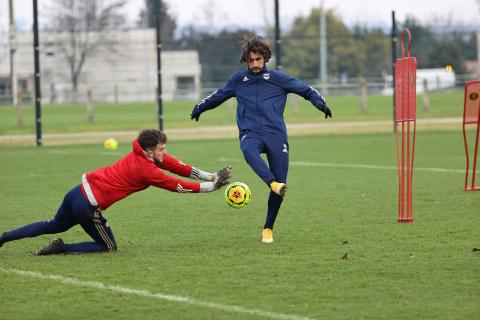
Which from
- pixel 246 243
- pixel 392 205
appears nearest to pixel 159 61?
pixel 392 205

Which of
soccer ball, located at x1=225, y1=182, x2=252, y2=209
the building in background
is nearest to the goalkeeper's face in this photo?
soccer ball, located at x1=225, y1=182, x2=252, y2=209

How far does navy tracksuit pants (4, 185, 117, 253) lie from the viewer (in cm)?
854

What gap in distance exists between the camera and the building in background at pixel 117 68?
31172mm

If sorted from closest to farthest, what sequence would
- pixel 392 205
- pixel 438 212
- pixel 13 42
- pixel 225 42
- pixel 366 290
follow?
pixel 366 290
pixel 438 212
pixel 392 205
pixel 13 42
pixel 225 42

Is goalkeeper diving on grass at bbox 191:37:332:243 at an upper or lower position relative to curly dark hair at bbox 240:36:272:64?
lower

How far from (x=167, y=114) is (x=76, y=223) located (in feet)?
106

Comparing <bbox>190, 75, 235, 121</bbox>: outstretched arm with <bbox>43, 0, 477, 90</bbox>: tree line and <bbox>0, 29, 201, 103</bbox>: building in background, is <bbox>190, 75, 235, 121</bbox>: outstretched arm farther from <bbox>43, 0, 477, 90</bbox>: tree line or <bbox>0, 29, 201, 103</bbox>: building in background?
<bbox>0, 29, 201, 103</bbox>: building in background

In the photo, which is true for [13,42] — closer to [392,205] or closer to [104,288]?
[392,205]

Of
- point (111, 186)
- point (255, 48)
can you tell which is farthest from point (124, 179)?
point (255, 48)

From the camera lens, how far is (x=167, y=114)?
40.8 m

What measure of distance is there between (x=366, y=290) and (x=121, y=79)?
92.9ft

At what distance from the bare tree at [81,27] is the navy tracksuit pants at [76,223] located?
24.3 m

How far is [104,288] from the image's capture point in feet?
23.6

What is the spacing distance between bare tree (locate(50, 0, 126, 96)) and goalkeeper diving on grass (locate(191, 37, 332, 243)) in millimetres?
23649
